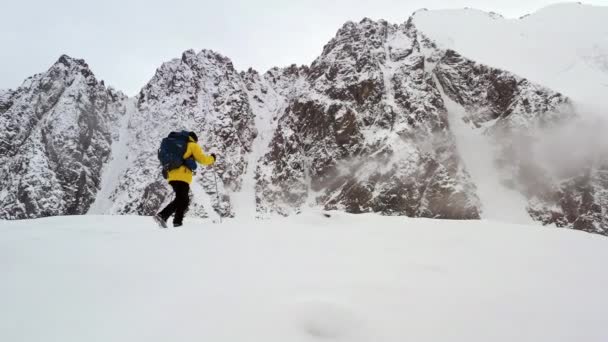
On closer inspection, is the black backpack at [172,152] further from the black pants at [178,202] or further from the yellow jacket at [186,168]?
the black pants at [178,202]

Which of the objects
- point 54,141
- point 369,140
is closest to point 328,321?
point 369,140

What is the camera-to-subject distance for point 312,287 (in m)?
2.90

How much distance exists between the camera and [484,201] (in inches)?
3590

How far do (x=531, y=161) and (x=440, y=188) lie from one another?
25.0m

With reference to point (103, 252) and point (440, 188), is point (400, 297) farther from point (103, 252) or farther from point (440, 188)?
point (440, 188)

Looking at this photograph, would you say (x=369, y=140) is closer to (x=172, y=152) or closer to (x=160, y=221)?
(x=172, y=152)

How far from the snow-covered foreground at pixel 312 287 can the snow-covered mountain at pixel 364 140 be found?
82.7m

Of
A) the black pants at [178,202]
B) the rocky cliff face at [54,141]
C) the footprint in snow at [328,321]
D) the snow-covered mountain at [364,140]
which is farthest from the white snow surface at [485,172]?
the footprint in snow at [328,321]

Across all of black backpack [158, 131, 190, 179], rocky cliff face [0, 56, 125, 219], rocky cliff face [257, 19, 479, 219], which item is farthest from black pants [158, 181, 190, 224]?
rocky cliff face [0, 56, 125, 219]

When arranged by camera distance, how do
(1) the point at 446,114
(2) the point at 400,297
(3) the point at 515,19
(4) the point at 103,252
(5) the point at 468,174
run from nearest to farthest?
(2) the point at 400,297 → (4) the point at 103,252 → (5) the point at 468,174 → (1) the point at 446,114 → (3) the point at 515,19

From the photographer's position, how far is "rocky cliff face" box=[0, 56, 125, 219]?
91875 millimetres

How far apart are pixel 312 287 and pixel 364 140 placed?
92470 mm

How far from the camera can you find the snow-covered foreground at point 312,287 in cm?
235

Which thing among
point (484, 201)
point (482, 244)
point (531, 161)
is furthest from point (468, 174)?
point (482, 244)
